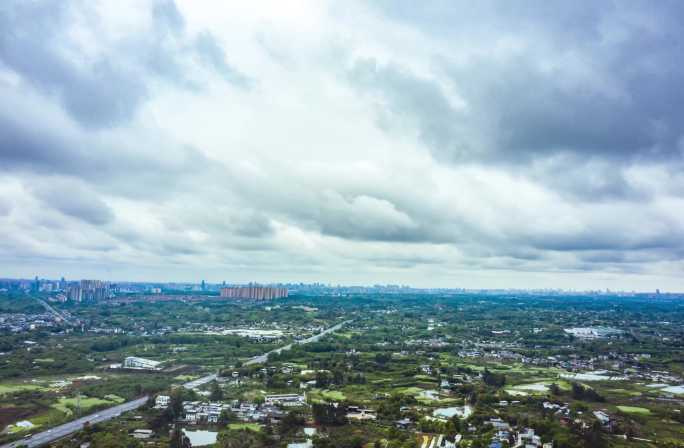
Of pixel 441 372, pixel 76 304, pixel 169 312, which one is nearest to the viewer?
pixel 441 372

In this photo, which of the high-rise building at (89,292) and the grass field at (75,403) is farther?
the high-rise building at (89,292)

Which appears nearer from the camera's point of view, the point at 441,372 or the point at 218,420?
the point at 218,420

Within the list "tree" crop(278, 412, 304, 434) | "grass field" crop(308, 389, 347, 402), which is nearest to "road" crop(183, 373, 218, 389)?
"grass field" crop(308, 389, 347, 402)

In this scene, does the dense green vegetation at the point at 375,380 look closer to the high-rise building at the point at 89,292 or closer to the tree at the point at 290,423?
the tree at the point at 290,423

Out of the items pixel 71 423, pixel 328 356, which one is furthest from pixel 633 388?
pixel 71 423

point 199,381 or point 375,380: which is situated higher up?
point 375,380

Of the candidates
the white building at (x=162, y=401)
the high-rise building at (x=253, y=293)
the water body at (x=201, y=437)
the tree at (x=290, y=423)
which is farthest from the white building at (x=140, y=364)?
the high-rise building at (x=253, y=293)

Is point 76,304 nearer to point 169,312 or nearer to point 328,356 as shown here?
point 169,312

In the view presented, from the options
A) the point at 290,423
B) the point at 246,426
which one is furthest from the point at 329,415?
the point at 246,426

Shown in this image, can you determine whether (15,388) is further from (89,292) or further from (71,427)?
(89,292)
